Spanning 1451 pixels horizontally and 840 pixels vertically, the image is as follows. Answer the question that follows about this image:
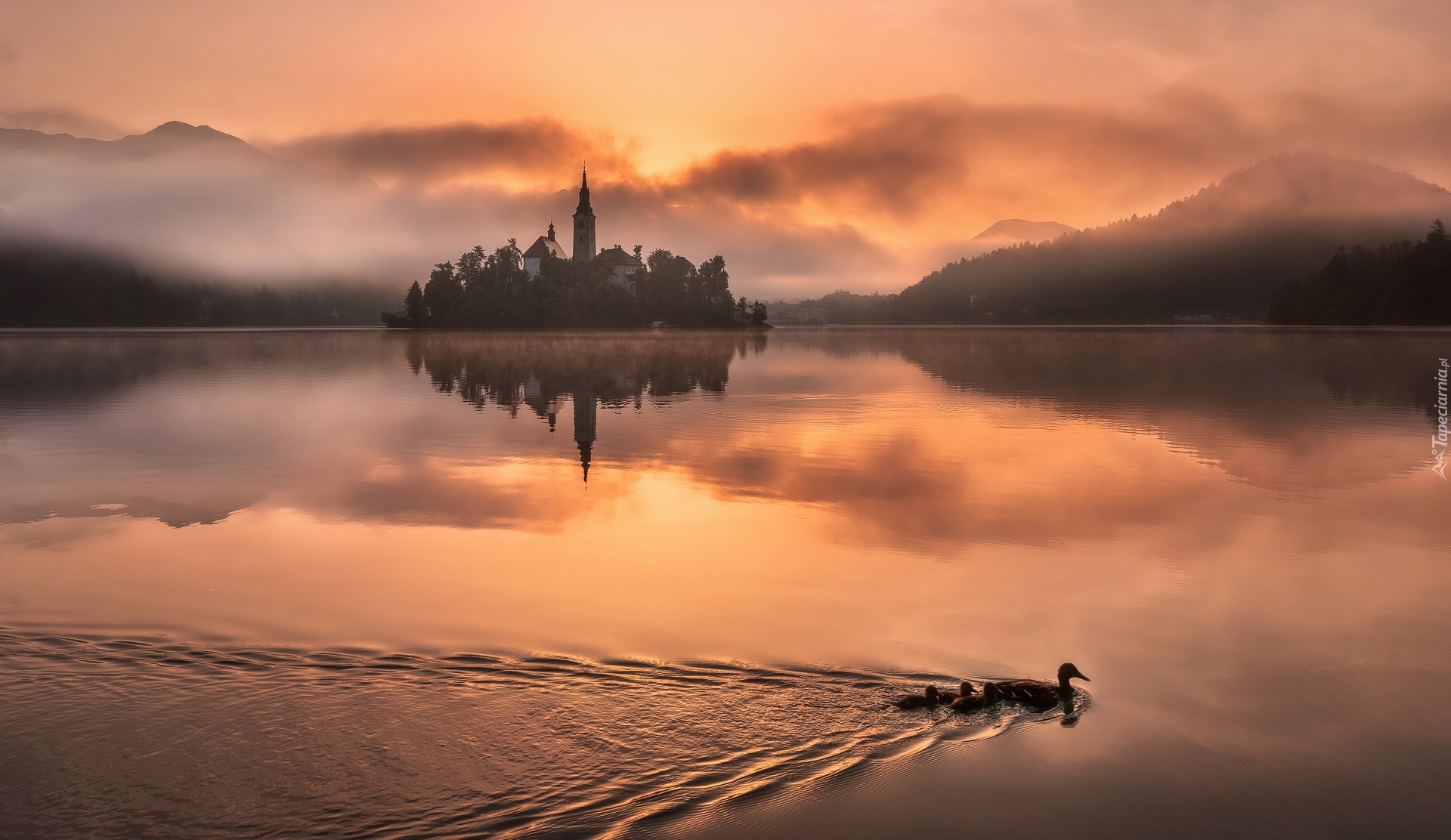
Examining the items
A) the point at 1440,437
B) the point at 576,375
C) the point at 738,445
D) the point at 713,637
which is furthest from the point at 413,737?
the point at 576,375

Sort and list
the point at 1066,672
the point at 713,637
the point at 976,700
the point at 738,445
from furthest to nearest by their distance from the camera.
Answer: the point at 738,445
the point at 713,637
the point at 1066,672
the point at 976,700

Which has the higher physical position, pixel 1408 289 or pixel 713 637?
Result: pixel 1408 289

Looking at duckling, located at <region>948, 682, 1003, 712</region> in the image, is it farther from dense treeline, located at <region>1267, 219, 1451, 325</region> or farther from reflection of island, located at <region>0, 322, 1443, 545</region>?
dense treeline, located at <region>1267, 219, 1451, 325</region>

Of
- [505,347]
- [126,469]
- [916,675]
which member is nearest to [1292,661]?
[916,675]

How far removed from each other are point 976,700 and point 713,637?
324cm

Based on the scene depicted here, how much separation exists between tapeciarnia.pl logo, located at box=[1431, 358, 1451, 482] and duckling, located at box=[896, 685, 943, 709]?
1967cm

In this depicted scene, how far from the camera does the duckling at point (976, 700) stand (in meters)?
10.3

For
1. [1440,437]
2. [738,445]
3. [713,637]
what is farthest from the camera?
[1440,437]

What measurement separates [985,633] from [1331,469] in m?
17.4

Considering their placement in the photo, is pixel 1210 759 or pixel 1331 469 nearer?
pixel 1210 759

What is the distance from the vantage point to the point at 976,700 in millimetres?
10359

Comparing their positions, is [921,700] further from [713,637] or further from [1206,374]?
[1206,374]

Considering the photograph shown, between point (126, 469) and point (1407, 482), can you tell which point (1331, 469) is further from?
point (126, 469)

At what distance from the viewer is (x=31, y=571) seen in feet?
48.7
